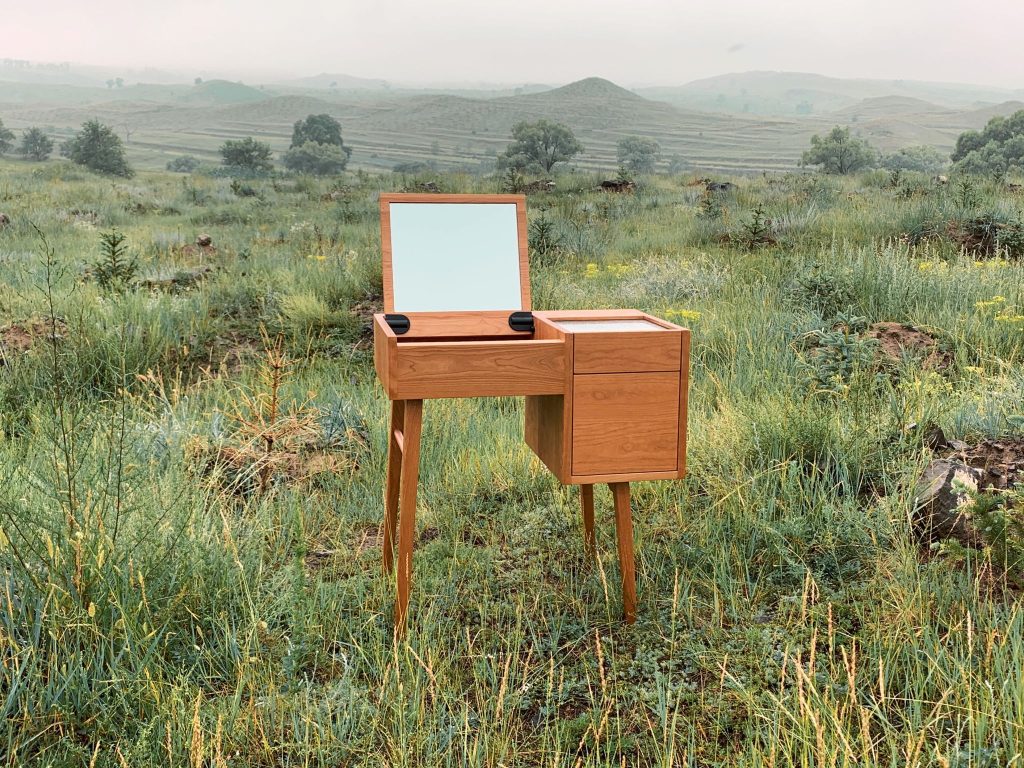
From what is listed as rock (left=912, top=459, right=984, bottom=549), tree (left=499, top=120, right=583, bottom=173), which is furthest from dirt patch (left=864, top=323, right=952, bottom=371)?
tree (left=499, top=120, right=583, bottom=173)

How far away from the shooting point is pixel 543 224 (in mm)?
10133

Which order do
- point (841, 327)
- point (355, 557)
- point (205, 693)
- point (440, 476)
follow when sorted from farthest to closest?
point (841, 327), point (440, 476), point (355, 557), point (205, 693)

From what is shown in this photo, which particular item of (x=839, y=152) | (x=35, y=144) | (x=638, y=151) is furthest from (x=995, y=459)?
(x=638, y=151)

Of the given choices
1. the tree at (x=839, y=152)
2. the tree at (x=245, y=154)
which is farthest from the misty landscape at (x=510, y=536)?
the tree at (x=839, y=152)

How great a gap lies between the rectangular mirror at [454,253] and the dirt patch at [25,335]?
341 cm

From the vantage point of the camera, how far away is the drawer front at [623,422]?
8.99 ft

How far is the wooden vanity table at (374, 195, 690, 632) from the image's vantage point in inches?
106

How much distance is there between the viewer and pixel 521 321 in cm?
319

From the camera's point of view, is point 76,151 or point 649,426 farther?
point 76,151

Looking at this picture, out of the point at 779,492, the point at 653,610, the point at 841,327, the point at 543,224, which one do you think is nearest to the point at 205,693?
the point at 653,610

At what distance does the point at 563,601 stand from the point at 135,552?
1452 millimetres

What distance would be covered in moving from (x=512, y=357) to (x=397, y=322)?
20.5 inches

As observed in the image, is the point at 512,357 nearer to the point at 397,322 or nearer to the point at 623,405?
the point at 623,405

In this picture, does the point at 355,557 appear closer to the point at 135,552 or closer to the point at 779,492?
the point at 135,552
